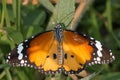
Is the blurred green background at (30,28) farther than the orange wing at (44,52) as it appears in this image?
Yes

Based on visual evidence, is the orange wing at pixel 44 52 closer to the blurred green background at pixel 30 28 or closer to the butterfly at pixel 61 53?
the butterfly at pixel 61 53

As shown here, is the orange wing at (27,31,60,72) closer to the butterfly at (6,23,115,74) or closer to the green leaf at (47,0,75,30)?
the butterfly at (6,23,115,74)

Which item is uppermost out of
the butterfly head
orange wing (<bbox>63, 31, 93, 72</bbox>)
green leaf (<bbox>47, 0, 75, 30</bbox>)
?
green leaf (<bbox>47, 0, 75, 30</bbox>)

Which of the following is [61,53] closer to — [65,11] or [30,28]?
[65,11]

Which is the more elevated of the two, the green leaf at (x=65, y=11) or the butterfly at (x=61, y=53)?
the green leaf at (x=65, y=11)

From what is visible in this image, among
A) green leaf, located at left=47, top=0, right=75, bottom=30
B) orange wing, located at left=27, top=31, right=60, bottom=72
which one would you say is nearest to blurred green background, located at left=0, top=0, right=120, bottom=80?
green leaf, located at left=47, top=0, right=75, bottom=30

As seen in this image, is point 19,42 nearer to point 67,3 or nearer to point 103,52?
point 67,3

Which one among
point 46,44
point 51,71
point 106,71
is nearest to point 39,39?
point 46,44

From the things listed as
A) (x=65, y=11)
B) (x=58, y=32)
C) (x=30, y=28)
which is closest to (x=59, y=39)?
(x=58, y=32)

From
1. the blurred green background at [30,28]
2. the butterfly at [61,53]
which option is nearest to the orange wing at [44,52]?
the butterfly at [61,53]
